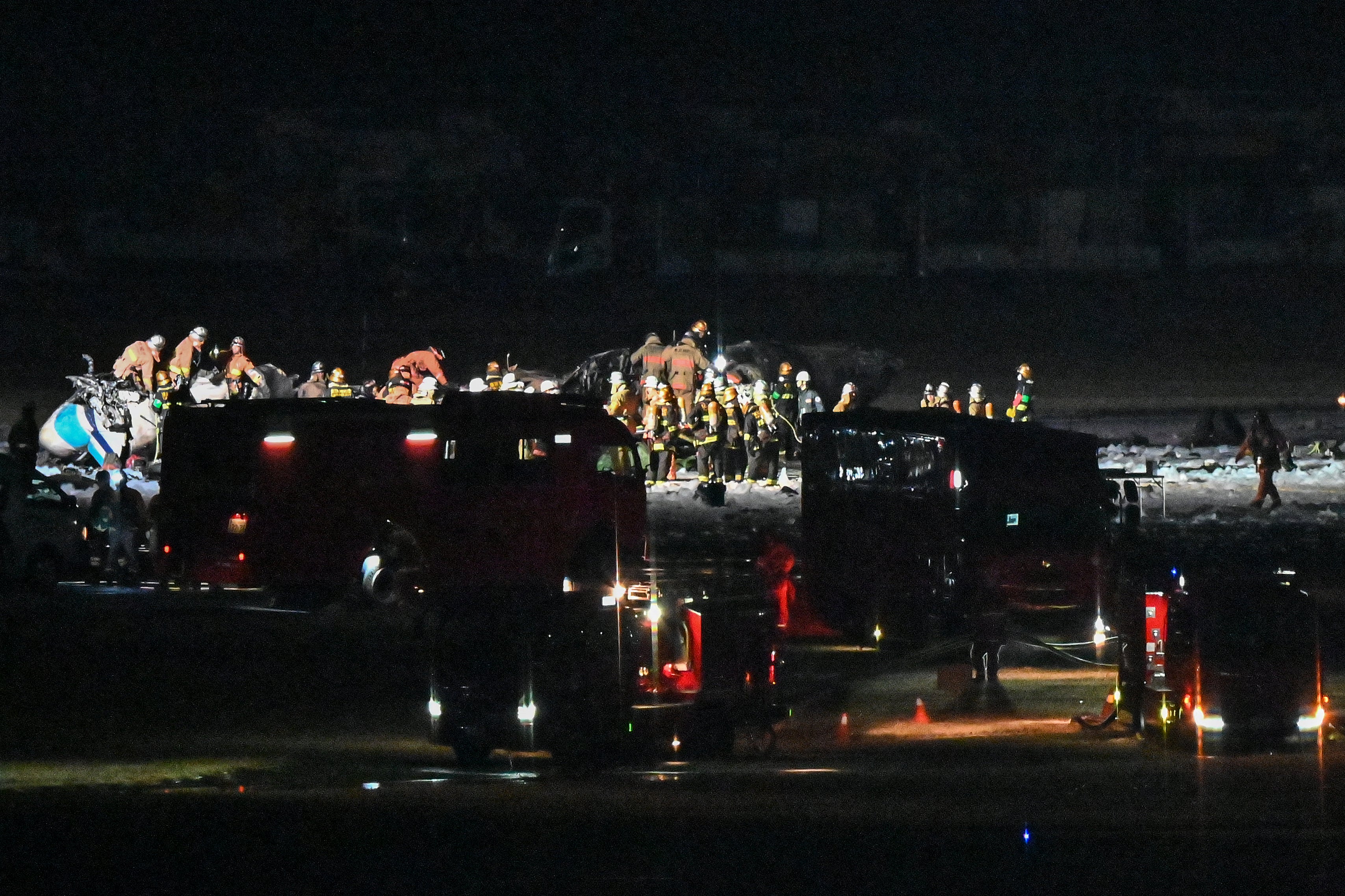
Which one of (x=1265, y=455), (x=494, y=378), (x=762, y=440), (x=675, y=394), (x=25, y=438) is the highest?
(x=494, y=378)

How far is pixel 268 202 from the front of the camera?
152 ft

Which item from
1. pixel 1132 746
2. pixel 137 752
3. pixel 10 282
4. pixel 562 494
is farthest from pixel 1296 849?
pixel 10 282

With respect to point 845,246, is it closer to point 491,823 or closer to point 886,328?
point 886,328

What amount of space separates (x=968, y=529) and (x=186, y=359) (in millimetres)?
17107

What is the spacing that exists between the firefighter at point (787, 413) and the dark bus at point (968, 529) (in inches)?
412

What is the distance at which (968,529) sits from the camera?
655 inches

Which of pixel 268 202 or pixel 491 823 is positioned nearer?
pixel 491 823

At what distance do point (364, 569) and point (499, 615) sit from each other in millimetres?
7903

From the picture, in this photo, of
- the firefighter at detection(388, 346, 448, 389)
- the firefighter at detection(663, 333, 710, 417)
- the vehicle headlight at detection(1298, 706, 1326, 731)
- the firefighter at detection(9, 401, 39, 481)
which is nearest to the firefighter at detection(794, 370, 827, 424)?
the firefighter at detection(663, 333, 710, 417)

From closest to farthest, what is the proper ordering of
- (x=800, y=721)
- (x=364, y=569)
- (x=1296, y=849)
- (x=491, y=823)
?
(x=1296, y=849) → (x=491, y=823) → (x=800, y=721) → (x=364, y=569)

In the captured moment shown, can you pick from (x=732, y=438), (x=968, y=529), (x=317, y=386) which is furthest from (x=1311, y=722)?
(x=317, y=386)

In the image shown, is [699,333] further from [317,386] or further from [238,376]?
[238,376]

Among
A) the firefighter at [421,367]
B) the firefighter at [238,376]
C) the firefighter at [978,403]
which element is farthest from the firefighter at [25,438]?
the firefighter at [978,403]

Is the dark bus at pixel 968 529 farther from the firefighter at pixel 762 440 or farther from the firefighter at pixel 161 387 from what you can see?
the firefighter at pixel 161 387
